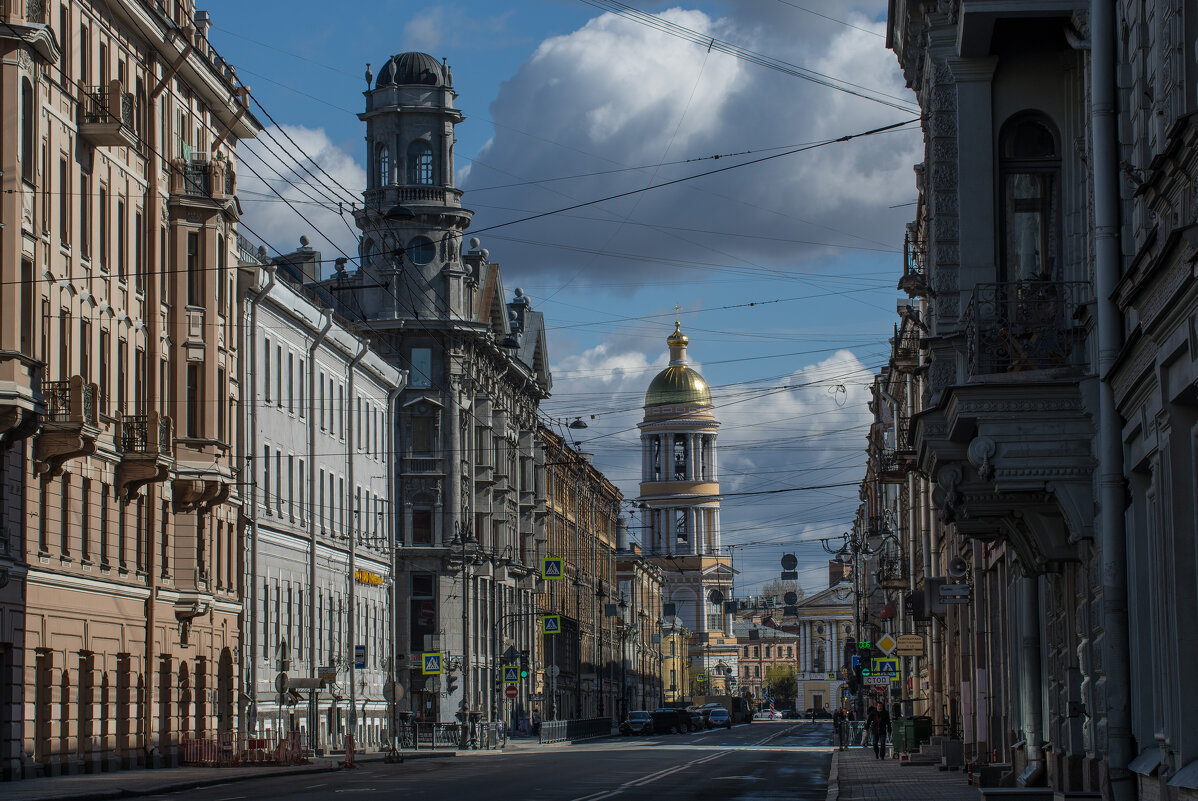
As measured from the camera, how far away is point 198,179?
1753 inches

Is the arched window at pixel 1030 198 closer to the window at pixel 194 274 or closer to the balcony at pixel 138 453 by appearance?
the balcony at pixel 138 453

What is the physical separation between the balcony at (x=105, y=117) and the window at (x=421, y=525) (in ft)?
129

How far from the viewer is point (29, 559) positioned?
3416cm

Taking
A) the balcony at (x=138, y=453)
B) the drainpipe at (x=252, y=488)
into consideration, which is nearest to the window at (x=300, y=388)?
the drainpipe at (x=252, y=488)

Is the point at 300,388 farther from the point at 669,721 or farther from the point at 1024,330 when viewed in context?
the point at 669,721

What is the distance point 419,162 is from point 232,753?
3654 cm

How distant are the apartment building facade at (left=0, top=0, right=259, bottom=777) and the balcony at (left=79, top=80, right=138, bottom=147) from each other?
2.4 inches

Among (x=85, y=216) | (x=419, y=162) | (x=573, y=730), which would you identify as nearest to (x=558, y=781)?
(x=85, y=216)

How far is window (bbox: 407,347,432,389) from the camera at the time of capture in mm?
76938

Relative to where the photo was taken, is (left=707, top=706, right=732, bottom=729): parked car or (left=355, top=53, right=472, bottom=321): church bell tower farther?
(left=707, top=706, right=732, bottom=729): parked car

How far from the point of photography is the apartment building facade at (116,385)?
3341 cm

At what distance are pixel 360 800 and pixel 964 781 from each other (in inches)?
493

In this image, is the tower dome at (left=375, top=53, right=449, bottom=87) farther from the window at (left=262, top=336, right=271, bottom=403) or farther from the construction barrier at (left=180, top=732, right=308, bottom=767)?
the construction barrier at (left=180, top=732, right=308, bottom=767)

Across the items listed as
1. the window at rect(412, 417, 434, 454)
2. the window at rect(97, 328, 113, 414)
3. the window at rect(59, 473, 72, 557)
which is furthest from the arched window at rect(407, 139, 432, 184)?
the window at rect(59, 473, 72, 557)
